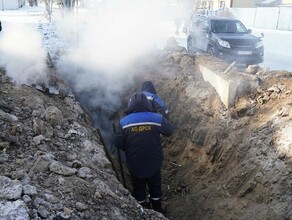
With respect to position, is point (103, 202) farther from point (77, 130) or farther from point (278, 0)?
point (278, 0)

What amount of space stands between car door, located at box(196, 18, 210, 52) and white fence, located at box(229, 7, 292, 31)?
11525 millimetres

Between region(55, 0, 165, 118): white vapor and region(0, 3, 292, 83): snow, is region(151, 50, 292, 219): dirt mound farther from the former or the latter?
region(0, 3, 292, 83): snow

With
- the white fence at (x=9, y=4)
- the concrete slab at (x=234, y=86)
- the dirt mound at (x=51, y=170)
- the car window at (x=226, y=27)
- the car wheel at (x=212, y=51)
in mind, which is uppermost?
the car window at (x=226, y=27)

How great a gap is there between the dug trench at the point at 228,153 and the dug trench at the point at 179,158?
0.6 inches

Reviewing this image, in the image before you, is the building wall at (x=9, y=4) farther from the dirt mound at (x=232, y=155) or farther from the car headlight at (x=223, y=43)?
the dirt mound at (x=232, y=155)

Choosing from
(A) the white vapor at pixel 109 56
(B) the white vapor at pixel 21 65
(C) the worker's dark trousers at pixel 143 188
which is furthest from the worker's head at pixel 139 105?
(A) the white vapor at pixel 109 56

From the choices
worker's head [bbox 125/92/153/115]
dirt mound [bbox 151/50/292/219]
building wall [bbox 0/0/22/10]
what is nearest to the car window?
dirt mound [bbox 151/50/292/219]

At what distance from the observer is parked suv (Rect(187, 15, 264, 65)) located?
1225cm

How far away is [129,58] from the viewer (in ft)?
33.4

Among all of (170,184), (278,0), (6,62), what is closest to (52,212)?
(170,184)

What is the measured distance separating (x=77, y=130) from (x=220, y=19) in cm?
1006

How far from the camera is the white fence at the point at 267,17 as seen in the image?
23352mm

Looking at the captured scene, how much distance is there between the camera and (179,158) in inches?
264

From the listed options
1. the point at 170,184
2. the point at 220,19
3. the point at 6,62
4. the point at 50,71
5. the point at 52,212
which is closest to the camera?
the point at 52,212
